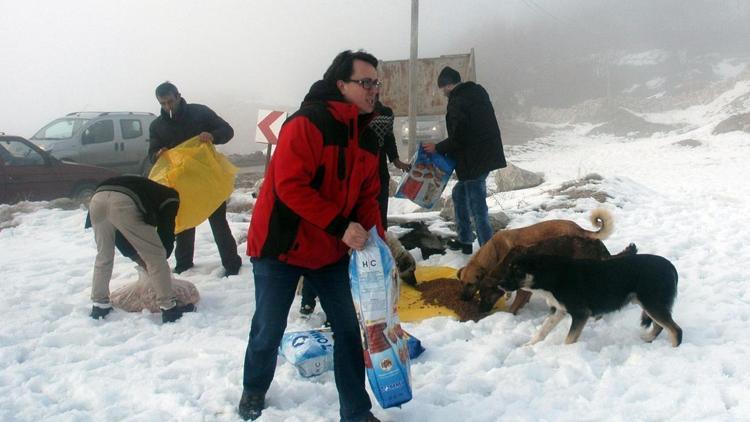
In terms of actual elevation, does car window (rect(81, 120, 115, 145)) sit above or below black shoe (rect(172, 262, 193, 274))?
above

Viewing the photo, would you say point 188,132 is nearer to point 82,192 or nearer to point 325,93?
point 325,93

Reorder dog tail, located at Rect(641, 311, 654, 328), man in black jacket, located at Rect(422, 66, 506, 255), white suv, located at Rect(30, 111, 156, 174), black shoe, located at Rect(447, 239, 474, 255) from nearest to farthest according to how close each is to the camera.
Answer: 1. dog tail, located at Rect(641, 311, 654, 328)
2. man in black jacket, located at Rect(422, 66, 506, 255)
3. black shoe, located at Rect(447, 239, 474, 255)
4. white suv, located at Rect(30, 111, 156, 174)

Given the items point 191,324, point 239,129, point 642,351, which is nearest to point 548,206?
point 642,351

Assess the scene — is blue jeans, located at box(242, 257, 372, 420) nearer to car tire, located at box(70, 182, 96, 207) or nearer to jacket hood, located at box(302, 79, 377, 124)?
jacket hood, located at box(302, 79, 377, 124)

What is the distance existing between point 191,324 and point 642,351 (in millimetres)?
3453

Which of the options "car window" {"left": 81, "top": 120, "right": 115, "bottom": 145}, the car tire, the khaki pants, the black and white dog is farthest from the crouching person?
"car window" {"left": 81, "top": 120, "right": 115, "bottom": 145}

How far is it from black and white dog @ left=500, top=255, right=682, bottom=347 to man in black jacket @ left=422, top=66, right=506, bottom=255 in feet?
6.38

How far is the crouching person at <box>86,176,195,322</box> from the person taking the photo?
165 inches

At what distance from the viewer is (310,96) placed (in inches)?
107

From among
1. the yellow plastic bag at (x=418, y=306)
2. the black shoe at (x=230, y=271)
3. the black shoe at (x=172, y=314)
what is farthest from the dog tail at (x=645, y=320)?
the black shoe at (x=230, y=271)

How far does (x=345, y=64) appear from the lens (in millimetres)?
2670

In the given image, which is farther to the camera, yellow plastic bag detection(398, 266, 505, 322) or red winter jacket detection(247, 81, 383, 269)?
yellow plastic bag detection(398, 266, 505, 322)

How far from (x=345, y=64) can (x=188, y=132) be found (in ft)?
10.7

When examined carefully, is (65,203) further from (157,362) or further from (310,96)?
(310,96)
